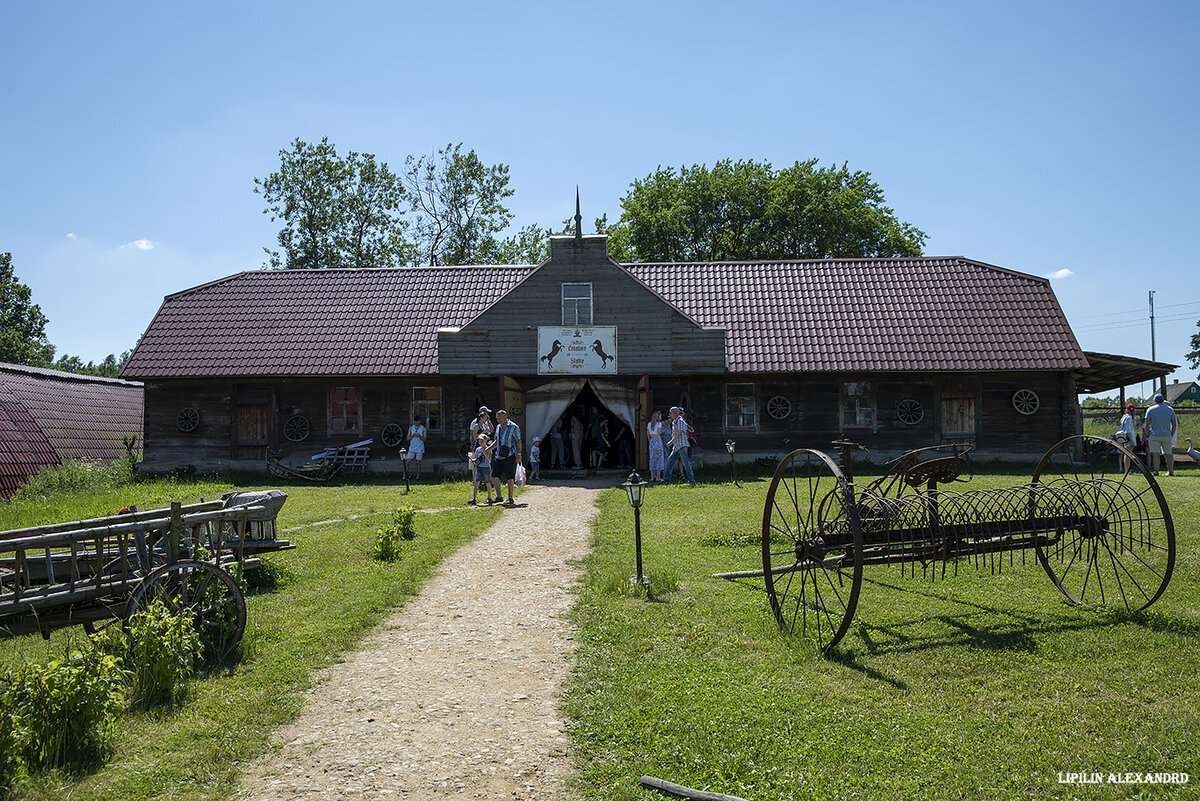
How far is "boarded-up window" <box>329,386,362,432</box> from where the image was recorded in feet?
75.3

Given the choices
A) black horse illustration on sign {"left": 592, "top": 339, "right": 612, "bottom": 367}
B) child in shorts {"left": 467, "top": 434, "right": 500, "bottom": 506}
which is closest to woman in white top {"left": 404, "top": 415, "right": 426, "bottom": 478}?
black horse illustration on sign {"left": 592, "top": 339, "right": 612, "bottom": 367}

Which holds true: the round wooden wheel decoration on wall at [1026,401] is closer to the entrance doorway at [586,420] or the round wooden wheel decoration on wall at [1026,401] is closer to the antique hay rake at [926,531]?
the entrance doorway at [586,420]

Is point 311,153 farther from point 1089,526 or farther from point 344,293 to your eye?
point 1089,526

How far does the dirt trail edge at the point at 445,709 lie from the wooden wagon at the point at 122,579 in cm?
114

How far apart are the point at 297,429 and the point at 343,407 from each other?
142cm

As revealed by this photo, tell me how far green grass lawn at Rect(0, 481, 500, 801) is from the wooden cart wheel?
0.72 feet

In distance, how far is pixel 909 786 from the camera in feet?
14.0

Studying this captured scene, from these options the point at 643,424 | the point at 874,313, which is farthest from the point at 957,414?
the point at 643,424

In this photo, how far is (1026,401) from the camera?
21.9 m

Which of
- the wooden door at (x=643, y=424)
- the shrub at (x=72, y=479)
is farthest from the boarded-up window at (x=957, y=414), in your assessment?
the shrub at (x=72, y=479)

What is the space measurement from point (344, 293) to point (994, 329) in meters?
19.3

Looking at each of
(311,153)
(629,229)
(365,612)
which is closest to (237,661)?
(365,612)

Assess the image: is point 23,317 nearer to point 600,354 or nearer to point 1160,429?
point 600,354

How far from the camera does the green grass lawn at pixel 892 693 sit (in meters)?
4.42
